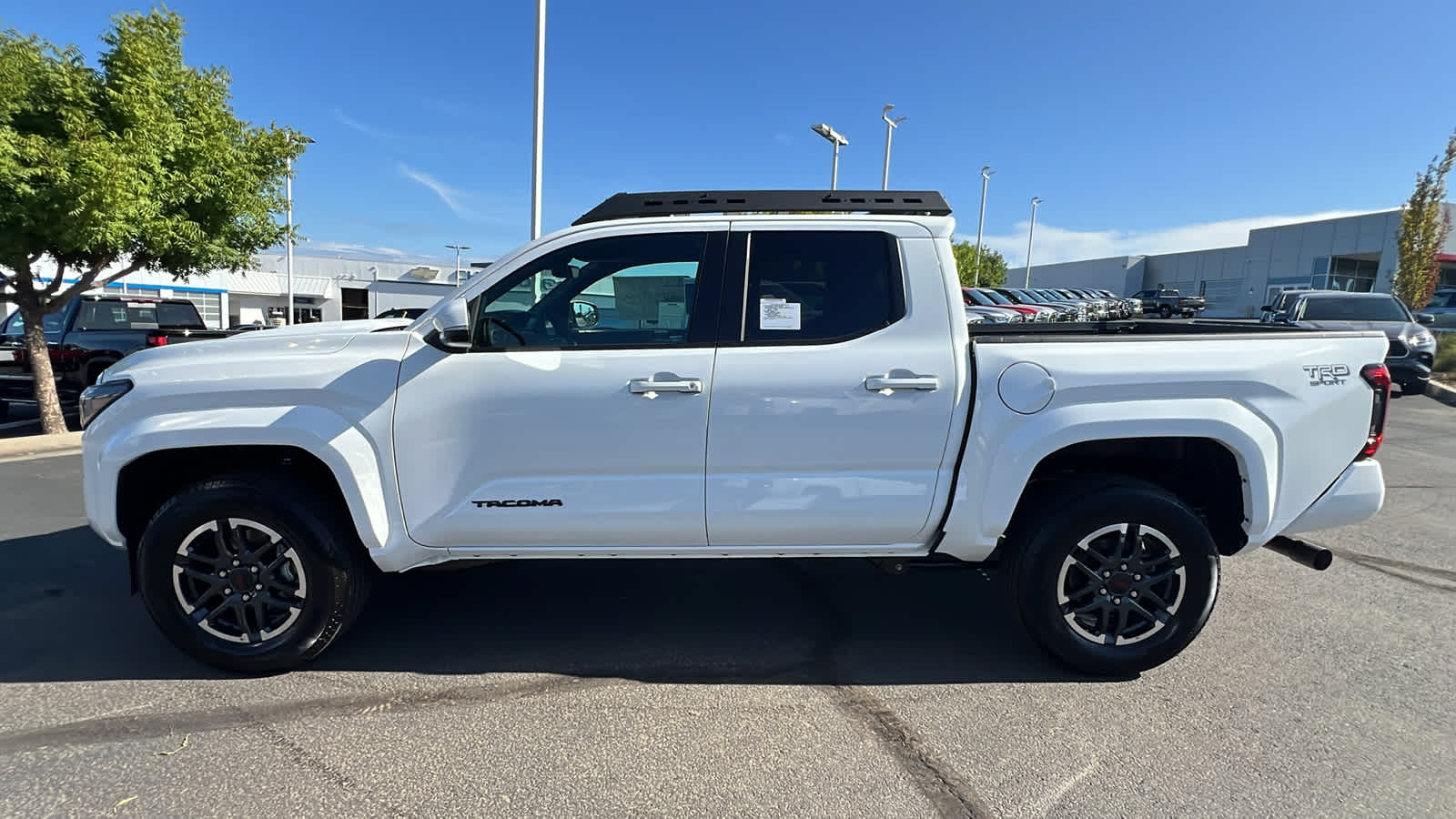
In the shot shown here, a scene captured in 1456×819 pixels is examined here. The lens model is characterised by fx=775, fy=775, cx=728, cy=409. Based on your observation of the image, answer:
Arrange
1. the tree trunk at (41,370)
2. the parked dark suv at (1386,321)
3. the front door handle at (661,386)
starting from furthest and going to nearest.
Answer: the parked dark suv at (1386,321) → the tree trunk at (41,370) → the front door handle at (661,386)

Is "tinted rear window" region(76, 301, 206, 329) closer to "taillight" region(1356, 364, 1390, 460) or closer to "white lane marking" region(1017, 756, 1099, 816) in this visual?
"white lane marking" region(1017, 756, 1099, 816)

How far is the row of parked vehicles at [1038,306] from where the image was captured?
70.0 feet

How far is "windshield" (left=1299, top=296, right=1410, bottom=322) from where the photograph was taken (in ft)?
42.6

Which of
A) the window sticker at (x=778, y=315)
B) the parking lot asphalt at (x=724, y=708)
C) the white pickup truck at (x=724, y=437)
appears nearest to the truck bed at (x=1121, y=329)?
the white pickup truck at (x=724, y=437)

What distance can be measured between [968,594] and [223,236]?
928cm

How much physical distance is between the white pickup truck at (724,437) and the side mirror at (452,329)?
0.01m

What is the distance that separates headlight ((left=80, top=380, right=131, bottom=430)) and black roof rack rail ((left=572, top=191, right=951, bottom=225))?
2.00 m

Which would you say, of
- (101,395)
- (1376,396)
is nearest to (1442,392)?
(1376,396)

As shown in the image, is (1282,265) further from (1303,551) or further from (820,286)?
(820,286)

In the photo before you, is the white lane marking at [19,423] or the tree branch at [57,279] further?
the white lane marking at [19,423]

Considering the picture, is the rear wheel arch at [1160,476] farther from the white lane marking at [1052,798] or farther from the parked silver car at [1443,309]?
the parked silver car at [1443,309]

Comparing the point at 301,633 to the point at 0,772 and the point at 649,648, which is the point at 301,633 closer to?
the point at 0,772

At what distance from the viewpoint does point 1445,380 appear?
15.4 meters

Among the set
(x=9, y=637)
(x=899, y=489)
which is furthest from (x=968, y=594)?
(x=9, y=637)
